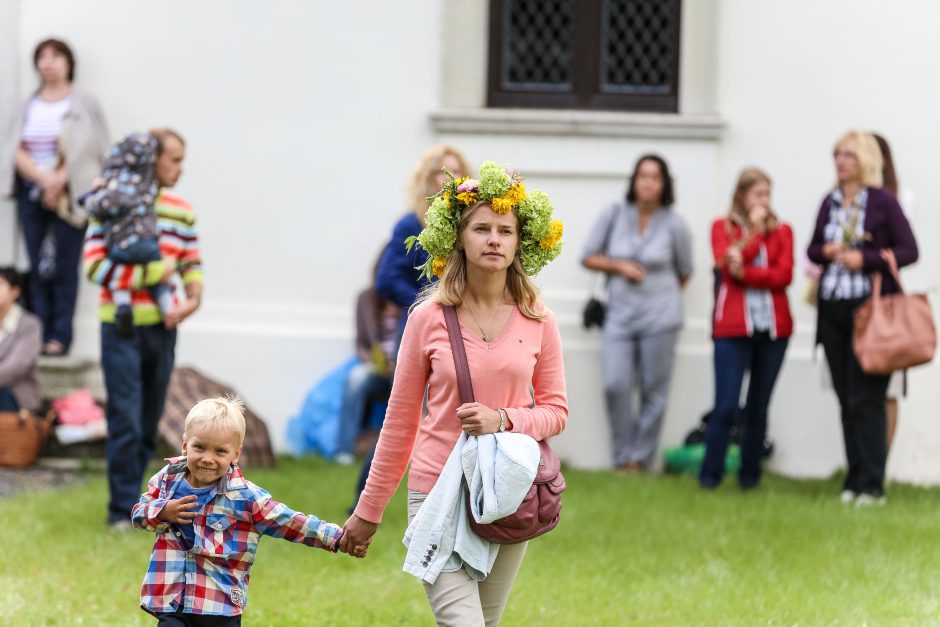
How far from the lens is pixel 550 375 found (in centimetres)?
496

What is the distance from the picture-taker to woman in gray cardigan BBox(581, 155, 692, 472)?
35.8 feet

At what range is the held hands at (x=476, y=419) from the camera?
4.64 m

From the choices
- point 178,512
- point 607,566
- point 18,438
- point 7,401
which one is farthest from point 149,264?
point 178,512

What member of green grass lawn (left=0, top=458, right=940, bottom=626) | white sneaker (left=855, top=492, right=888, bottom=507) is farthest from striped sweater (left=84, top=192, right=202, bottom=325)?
white sneaker (left=855, top=492, right=888, bottom=507)

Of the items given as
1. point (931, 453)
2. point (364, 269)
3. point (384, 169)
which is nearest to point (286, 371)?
point (364, 269)

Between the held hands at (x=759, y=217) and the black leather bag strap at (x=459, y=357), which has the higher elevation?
the held hands at (x=759, y=217)

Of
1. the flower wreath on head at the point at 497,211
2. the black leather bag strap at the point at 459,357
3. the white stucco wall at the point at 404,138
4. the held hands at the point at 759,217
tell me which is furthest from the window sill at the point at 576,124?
the black leather bag strap at the point at 459,357

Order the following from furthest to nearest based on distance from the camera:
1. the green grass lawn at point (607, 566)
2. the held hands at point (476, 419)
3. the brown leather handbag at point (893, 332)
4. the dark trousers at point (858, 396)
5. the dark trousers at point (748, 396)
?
the dark trousers at point (748, 396), the dark trousers at point (858, 396), the brown leather handbag at point (893, 332), the green grass lawn at point (607, 566), the held hands at point (476, 419)

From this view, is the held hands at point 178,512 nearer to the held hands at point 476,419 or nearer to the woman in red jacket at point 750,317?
the held hands at point 476,419

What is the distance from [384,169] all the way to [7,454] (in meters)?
3.39

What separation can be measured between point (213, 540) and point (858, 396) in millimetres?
5554

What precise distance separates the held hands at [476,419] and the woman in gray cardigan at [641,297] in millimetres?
6331

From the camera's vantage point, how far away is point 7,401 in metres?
10.6

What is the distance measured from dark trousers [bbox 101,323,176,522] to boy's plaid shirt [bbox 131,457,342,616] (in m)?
3.23
